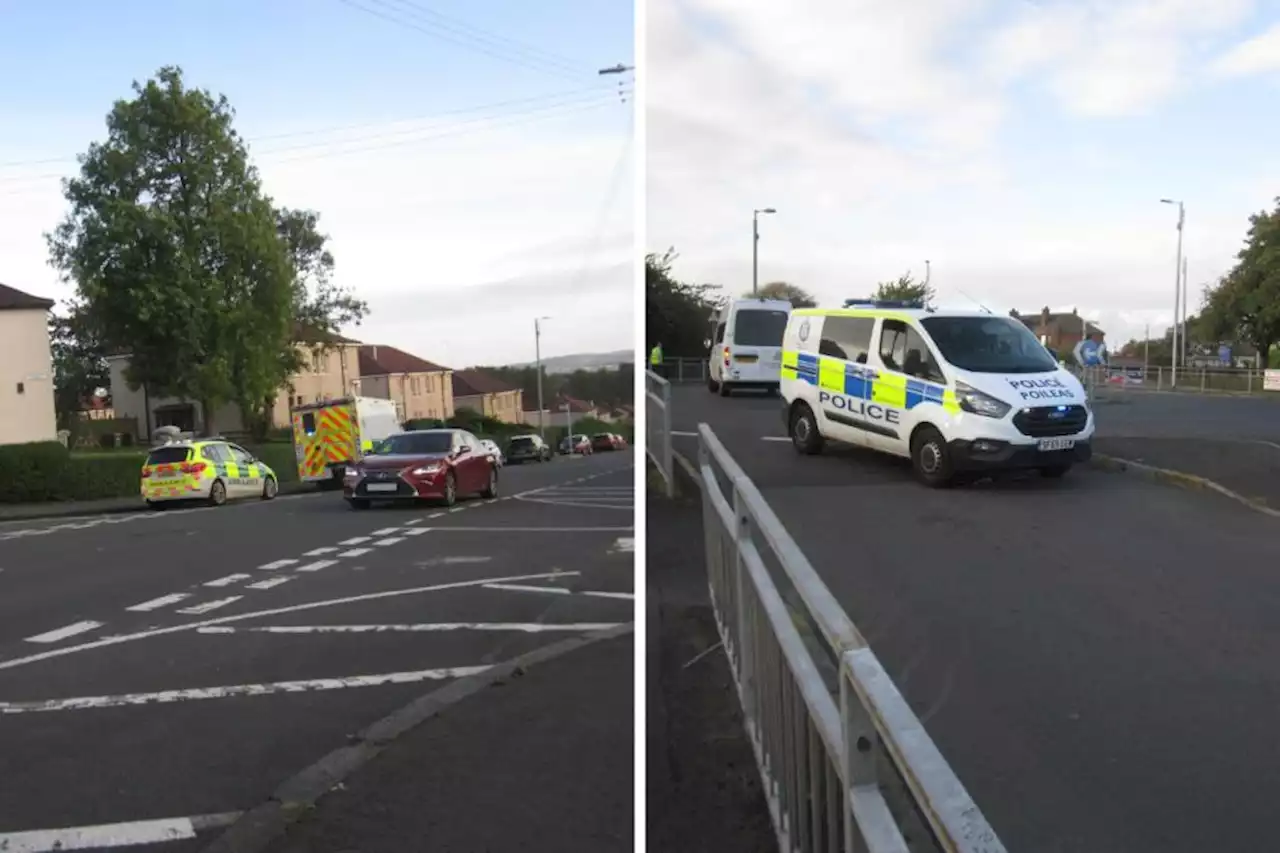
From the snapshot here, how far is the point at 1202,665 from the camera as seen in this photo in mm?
1092

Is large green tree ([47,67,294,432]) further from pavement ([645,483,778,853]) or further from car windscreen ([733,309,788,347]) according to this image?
car windscreen ([733,309,788,347])

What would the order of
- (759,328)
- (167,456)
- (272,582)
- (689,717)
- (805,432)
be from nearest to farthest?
1. (759,328)
2. (805,432)
3. (689,717)
4. (167,456)
5. (272,582)

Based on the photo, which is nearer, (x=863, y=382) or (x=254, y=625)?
(x=863, y=382)

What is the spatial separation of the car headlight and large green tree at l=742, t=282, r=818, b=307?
209 millimetres

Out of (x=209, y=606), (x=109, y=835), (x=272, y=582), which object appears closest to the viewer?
(x=109, y=835)

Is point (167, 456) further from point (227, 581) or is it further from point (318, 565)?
point (227, 581)

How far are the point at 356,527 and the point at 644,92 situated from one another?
350 centimetres

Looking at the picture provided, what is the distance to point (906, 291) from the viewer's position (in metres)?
1.19

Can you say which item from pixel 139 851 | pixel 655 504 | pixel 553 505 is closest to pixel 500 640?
pixel 553 505

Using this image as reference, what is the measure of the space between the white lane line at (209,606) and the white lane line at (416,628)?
0.84ft

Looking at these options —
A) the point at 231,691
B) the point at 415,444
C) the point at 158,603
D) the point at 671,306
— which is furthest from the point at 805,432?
the point at 158,603

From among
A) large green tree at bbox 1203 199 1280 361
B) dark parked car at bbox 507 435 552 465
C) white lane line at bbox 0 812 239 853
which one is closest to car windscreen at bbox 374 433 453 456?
dark parked car at bbox 507 435 552 465

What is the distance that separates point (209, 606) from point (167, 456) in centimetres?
73

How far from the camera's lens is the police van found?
1.25 meters
